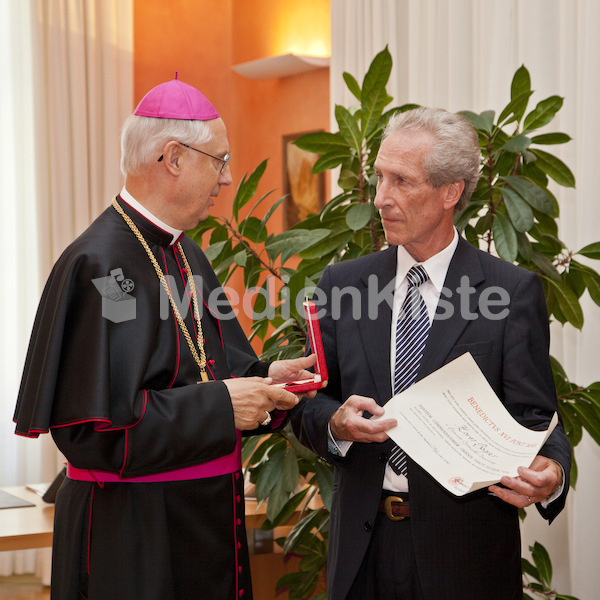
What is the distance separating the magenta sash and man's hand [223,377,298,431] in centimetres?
16

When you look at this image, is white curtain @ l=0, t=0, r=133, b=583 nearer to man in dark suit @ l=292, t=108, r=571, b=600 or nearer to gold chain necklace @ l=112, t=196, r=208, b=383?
gold chain necklace @ l=112, t=196, r=208, b=383

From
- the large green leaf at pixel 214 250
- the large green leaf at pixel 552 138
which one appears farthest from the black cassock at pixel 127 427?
the large green leaf at pixel 552 138

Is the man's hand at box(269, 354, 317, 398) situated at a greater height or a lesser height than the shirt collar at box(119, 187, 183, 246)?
lesser

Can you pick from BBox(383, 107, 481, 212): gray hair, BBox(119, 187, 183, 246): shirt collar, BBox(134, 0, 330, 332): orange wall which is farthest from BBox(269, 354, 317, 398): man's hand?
BBox(134, 0, 330, 332): orange wall

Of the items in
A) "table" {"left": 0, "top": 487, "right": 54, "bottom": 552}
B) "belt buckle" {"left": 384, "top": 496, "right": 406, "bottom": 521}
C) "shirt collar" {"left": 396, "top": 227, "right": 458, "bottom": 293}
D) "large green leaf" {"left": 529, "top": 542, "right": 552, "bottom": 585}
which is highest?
"shirt collar" {"left": 396, "top": 227, "right": 458, "bottom": 293}

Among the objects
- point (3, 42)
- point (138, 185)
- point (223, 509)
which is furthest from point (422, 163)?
point (3, 42)

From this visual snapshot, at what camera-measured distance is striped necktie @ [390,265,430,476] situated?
1950 mm

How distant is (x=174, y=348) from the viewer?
1952 millimetres

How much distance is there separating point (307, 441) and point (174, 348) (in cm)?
42

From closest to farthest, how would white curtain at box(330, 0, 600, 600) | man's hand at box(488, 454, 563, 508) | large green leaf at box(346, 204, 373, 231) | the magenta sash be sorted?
man's hand at box(488, 454, 563, 508) < the magenta sash < large green leaf at box(346, 204, 373, 231) < white curtain at box(330, 0, 600, 600)

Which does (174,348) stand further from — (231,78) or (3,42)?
(231,78)

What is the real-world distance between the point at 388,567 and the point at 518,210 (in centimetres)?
121

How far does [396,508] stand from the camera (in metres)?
1.92

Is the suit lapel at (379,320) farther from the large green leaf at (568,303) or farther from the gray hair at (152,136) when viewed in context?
the large green leaf at (568,303)
